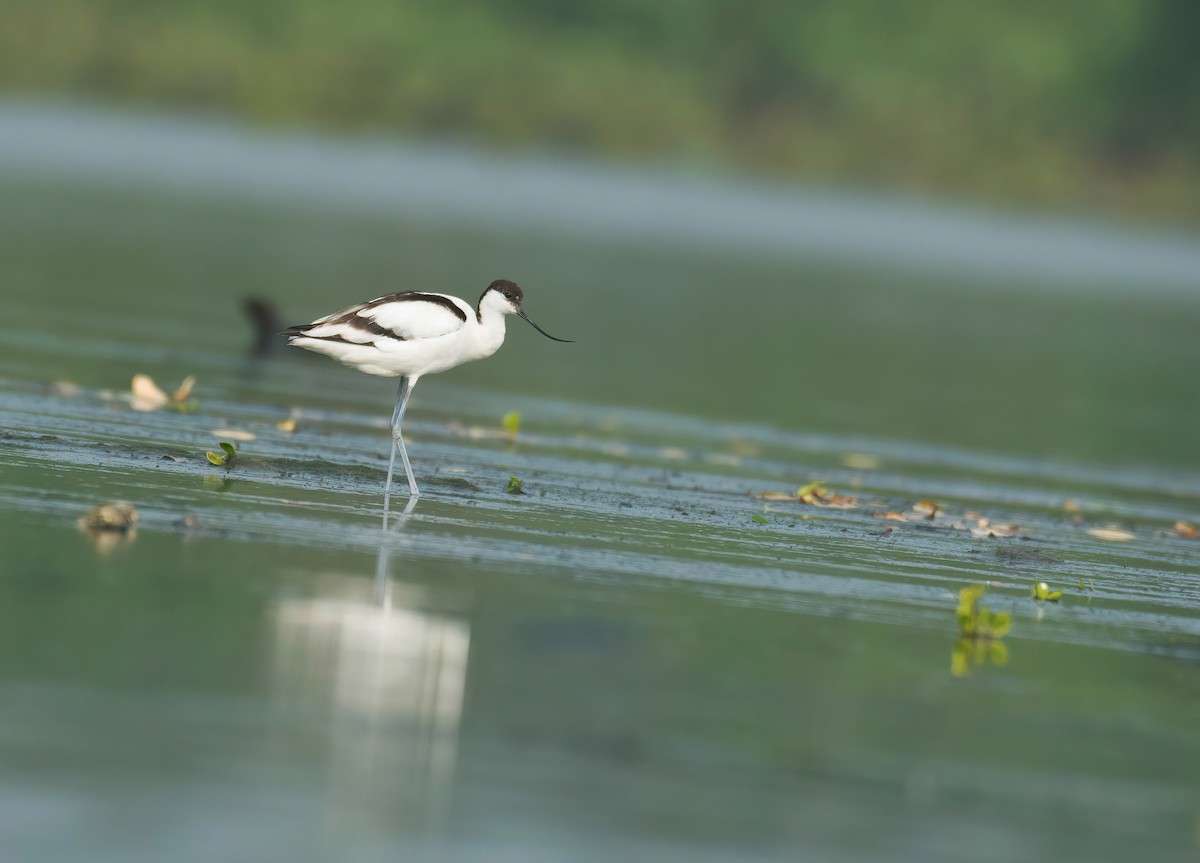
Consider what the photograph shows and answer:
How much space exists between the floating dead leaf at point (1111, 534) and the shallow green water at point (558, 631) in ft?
0.69

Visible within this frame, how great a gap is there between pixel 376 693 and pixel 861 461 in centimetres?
895

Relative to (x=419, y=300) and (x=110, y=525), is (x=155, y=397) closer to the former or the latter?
(x=419, y=300)

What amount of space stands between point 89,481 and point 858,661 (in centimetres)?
380

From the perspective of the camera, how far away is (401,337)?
1138 cm

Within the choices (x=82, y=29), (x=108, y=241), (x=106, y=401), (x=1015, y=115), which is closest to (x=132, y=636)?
(x=106, y=401)

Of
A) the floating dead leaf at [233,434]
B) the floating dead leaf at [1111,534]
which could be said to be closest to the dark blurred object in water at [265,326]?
the floating dead leaf at [233,434]

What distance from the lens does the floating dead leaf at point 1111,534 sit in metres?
12.7

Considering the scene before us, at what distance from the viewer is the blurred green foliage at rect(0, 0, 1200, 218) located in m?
76.5

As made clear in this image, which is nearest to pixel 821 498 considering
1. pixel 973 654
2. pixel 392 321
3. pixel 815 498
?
pixel 815 498

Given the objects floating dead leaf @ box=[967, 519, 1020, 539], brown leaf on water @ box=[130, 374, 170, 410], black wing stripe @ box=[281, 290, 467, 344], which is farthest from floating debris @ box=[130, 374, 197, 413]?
floating dead leaf @ box=[967, 519, 1020, 539]

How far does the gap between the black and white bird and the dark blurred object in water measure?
21.6ft

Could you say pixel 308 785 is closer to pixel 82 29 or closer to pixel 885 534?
pixel 885 534

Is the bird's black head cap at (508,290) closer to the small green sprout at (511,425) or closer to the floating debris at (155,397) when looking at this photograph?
the small green sprout at (511,425)

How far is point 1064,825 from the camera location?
21.0 ft
